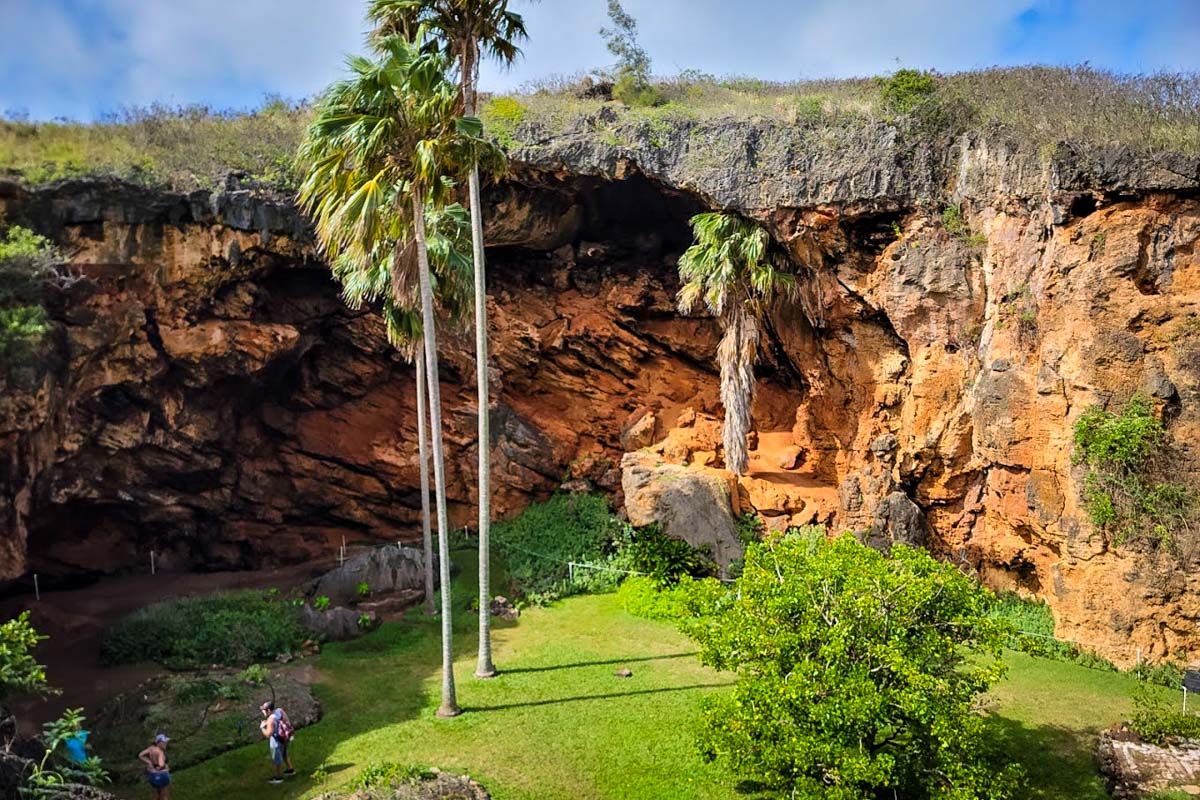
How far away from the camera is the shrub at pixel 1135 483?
16.4 m

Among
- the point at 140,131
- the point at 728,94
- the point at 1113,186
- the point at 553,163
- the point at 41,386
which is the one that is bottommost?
the point at 41,386

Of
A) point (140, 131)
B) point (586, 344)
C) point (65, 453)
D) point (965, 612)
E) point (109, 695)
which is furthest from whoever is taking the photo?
point (586, 344)

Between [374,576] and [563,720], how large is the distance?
31.7ft

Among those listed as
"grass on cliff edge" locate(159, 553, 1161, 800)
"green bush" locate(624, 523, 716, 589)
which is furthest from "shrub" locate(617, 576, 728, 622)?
"grass on cliff edge" locate(159, 553, 1161, 800)

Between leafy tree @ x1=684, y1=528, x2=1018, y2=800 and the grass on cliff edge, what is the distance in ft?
7.22

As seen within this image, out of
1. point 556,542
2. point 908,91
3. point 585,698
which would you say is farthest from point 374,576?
point 908,91

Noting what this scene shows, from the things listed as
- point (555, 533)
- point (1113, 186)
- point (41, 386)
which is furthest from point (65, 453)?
point (1113, 186)

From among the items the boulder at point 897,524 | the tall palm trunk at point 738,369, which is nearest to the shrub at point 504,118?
the tall palm trunk at point 738,369

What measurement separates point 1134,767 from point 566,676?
376 inches

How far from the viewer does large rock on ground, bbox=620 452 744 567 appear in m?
21.9

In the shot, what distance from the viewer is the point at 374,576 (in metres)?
22.5

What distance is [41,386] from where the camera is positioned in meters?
19.7

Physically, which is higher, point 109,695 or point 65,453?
point 65,453

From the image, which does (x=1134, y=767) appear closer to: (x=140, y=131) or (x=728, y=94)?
(x=728, y=94)
